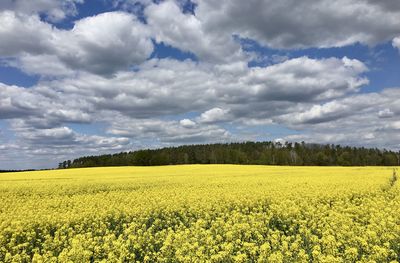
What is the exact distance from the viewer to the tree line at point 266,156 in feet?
370

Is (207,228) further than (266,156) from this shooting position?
No

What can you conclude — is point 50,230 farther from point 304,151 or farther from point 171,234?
point 304,151

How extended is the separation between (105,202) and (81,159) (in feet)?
356

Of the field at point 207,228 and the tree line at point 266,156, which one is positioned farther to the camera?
the tree line at point 266,156

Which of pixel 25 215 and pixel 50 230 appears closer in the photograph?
pixel 50 230

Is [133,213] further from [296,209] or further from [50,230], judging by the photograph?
[296,209]

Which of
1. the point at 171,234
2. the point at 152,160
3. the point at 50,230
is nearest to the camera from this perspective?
the point at 171,234

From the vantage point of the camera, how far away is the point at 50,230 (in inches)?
536

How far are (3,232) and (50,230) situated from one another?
5.08 feet

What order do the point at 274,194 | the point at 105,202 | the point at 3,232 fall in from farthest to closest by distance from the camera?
1. the point at 274,194
2. the point at 105,202
3. the point at 3,232

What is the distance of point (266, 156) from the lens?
11456 centimetres

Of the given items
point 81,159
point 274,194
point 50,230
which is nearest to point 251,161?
point 81,159

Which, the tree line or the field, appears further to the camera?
the tree line

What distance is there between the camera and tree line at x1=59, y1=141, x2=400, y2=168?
4439 inches
